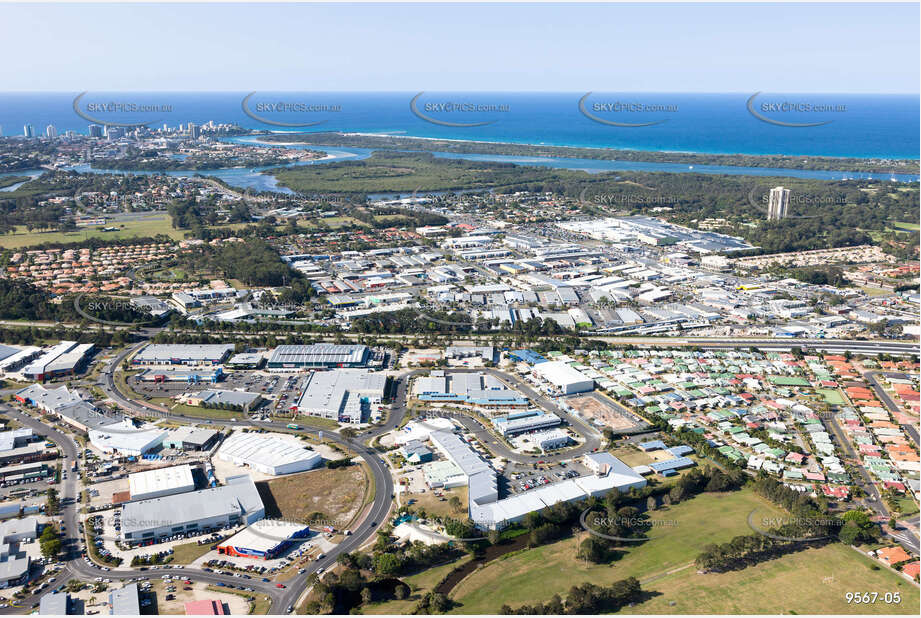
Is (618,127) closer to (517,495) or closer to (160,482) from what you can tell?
(517,495)

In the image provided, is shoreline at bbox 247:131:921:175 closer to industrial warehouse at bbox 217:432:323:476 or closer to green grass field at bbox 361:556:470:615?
industrial warehouse at bbox 217:432:323:476

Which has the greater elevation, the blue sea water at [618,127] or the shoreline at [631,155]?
the blue sea water at [618,127]

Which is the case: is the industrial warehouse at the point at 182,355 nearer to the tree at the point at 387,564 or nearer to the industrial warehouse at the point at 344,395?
the industrial warehouse at the point at 344,395

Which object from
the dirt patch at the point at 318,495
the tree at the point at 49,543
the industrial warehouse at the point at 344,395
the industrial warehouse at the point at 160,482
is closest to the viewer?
the tree at the point at 49,543

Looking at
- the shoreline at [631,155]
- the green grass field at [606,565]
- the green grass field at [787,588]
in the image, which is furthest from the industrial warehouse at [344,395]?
the shoreline at [631,155]

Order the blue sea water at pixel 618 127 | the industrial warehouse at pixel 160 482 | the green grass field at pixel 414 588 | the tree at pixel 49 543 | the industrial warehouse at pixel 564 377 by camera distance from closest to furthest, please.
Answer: the green grass field at pixel 414 588, the tree at pixel 49 543, the industrial warehouse at pixel 160 482, the industrial warehouse at pixel 564 377, the blue sea water at pixel 618 127

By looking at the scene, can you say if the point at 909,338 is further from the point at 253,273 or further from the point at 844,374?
the point at 253,273
